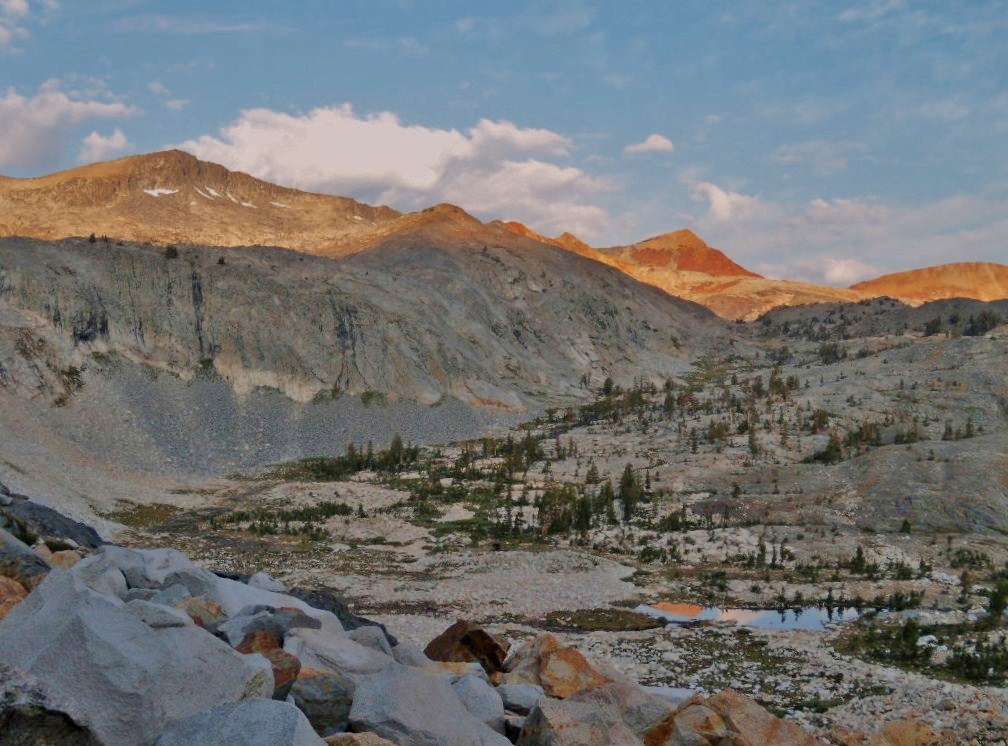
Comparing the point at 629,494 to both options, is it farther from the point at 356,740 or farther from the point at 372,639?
the point at 356,740

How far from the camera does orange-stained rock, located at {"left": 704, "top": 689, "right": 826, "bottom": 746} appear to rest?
38.1 feet

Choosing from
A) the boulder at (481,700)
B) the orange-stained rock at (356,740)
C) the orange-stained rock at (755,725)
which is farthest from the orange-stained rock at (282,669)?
the orange-stained rock at (755,725)

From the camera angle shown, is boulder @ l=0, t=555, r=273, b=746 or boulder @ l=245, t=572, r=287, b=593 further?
boulder @ l=245, t=572, r=287, b=593

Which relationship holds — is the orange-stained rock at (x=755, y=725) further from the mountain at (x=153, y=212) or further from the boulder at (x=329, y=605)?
the mountain at (x=153, y=212)

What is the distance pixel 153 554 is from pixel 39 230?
160m

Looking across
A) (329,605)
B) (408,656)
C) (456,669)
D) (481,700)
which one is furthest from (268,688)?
(329,605)

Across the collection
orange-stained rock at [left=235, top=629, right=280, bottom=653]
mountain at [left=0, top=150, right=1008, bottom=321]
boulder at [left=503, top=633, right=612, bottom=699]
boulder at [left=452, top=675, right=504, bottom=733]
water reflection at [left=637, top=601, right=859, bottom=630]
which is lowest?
water reflection at [left=637, top=601, right=859, bottom=630]

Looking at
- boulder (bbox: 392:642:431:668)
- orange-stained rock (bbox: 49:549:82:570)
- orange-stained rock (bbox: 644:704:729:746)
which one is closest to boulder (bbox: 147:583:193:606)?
orange-stained rock (bbox: 49:549:82:570)

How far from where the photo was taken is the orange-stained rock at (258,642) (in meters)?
11.7

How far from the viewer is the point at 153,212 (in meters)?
171

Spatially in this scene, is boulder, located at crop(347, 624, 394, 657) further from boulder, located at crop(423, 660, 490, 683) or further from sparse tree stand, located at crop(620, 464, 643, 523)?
sparse tree stand, located at crop(620, 464, 643, 523)

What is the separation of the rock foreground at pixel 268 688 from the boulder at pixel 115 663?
0.01 metres

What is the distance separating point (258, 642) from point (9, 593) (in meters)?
3.32

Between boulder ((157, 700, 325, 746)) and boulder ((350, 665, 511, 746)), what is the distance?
148 cm
